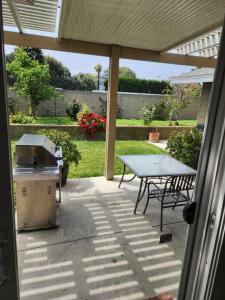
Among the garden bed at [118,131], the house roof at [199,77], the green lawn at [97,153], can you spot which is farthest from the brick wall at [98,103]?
the green lawn at [97,153]

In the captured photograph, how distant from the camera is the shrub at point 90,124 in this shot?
8148 mm

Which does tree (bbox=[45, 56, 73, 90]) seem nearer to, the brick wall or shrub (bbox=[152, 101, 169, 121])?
the brick wall

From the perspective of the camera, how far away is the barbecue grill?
271 centimetres

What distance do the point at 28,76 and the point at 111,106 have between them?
530 cm

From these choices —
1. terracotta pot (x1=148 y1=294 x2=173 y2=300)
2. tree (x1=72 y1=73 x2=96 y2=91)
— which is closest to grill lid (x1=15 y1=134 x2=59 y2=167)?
terracotta pot (x1=148 y1=294 x2=173 y2=300)

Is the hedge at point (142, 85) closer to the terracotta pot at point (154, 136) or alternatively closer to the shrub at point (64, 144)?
the terracotta pot at point (154, 136)

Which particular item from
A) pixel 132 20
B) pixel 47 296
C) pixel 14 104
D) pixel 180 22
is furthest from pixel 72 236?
pixel 14 104

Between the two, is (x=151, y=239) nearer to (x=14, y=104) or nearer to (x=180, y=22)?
(x=180, y=22)

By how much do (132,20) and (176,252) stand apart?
2727mm

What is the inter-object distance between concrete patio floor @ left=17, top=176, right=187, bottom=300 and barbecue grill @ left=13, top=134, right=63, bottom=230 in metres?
0.17

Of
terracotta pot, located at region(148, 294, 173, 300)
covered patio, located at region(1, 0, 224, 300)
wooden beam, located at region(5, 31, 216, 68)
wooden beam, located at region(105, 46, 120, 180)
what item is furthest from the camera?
wooden beam, located at region(105, 46, 120, 180)

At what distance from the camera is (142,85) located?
1233 centimetres

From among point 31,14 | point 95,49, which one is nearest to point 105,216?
point 95,49

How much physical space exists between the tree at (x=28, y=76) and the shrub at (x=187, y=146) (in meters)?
5.76
